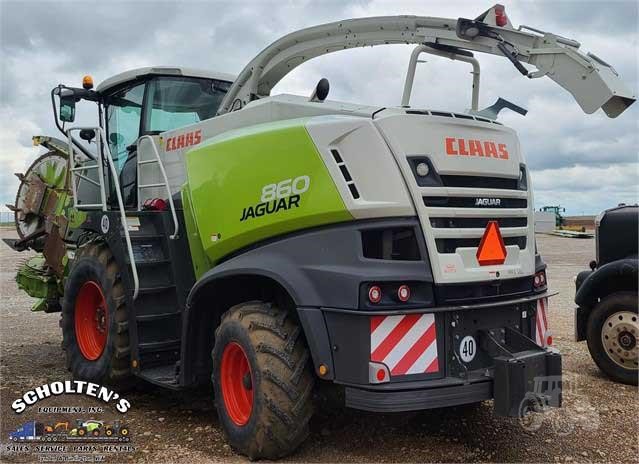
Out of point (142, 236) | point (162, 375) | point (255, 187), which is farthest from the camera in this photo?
point (142, 236)

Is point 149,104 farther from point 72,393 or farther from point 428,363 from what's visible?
point 428,363

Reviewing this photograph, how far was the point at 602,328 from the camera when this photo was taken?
630 centimetres

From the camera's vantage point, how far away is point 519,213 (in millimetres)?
4574

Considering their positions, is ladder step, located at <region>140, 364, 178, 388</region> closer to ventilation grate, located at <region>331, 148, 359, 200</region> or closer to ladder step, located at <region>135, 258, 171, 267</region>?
ladder step, located at <region>135, 258, 171, 267</region>

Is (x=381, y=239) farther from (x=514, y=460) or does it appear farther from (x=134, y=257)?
(x=134, y=257)

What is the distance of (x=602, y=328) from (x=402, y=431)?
2.78 m

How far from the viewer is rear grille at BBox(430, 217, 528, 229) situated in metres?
4.00

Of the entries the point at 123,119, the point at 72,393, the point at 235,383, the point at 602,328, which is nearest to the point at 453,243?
the point at 235,383

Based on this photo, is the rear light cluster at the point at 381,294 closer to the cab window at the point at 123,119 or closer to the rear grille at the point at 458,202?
the rear grille at the point at 458,202

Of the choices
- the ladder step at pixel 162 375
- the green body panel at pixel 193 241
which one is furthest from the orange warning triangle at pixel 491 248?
the ladder step at pixel 162 375

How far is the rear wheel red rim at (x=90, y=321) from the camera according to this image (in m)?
6.00

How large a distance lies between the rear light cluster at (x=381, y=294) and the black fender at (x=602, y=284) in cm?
338

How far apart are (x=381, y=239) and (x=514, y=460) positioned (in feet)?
5.66

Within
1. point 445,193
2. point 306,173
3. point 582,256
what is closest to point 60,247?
point 306,173
